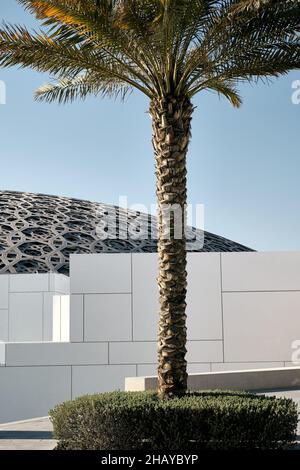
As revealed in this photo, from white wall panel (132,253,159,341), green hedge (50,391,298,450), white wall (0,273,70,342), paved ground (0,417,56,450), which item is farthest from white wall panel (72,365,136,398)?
green hedge (50,391,298,450)

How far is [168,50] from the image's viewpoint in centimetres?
995

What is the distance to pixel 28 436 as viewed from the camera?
412 inches

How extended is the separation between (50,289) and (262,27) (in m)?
15.4

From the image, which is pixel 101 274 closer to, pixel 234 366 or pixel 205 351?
pixel 205 351

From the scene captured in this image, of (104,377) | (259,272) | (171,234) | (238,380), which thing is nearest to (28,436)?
(171,234)

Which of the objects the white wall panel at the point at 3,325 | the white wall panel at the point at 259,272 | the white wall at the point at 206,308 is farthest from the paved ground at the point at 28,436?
the white wall panel at the point at 3,325

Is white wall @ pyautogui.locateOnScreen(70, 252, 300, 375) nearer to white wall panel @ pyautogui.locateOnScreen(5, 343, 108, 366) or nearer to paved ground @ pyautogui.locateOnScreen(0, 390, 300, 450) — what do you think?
white wall panel @ pyautogui.locateOnScreen(5, 343, 108, 366)

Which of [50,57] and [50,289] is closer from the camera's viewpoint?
[50,57]

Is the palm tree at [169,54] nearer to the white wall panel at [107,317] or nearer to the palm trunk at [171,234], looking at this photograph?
the palm trunk at [171,234]

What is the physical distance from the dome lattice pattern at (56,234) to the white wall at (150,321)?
12.3 metres

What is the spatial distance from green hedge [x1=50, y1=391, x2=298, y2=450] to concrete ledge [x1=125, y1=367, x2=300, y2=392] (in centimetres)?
462

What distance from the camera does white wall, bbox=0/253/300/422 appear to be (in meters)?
17.0
